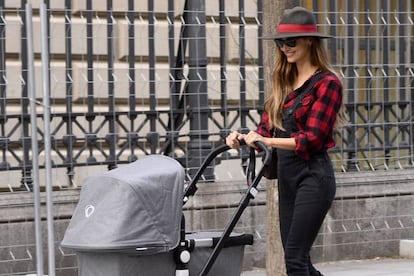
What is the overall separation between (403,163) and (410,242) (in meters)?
0.78

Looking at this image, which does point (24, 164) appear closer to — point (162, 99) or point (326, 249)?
point (162, 99)

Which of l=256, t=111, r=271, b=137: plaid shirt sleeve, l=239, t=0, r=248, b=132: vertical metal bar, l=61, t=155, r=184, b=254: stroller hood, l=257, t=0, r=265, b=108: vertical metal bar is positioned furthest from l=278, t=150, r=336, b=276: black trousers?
l=257, t=0, r=265, b=108: vertical metal bar

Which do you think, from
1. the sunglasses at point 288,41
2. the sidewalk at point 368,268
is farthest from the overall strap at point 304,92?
the sidewalk at point 368,268

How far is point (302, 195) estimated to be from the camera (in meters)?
6.34

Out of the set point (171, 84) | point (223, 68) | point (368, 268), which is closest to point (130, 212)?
point (171, 84)

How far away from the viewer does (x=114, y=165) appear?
9.38m

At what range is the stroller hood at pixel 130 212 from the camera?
576cm

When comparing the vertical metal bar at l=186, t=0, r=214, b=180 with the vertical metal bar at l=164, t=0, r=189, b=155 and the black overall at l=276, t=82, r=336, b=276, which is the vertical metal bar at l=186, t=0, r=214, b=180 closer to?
the vertical metal bar at l=164, t=0, r=189, b=155

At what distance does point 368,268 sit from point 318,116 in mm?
3877

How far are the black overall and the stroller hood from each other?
2.24 feet

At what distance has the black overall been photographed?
631cm

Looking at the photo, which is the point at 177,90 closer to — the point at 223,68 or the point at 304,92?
the point at 223,68

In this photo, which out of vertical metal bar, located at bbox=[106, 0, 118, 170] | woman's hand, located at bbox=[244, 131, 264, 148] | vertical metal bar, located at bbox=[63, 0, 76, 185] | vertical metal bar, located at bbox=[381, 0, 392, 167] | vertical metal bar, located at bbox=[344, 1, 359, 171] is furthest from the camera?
vertical metal bar, located at bbox=[381, 0, 392, 167]

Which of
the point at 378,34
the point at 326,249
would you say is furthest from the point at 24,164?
the point at 378,34
